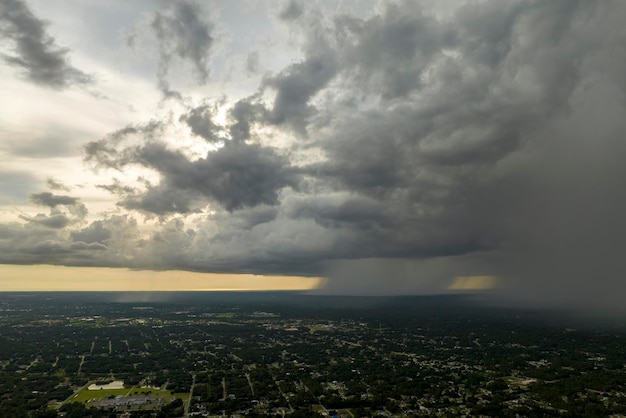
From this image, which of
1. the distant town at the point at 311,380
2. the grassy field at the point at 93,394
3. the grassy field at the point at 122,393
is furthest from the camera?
the grassy field at the point at 93,394

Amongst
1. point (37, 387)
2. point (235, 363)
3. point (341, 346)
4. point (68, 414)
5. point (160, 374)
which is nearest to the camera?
point (68, 414)

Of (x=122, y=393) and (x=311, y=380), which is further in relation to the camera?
(x=311, y=380)

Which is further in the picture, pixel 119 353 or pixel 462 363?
pixel 119 353

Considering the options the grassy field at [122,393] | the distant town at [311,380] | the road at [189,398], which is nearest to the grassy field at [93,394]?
the grassy field at [122,393]

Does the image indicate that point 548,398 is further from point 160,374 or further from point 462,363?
point 160,374

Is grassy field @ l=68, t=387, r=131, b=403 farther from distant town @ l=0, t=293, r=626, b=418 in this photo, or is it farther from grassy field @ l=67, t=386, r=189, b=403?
distant town @ l=0, t=293, r=626, b=418

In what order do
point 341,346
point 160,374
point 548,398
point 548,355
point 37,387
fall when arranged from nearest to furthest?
1. point 548,398
2. point 37,387
3. point 160,374
4. point 548,355
5. point 341,346

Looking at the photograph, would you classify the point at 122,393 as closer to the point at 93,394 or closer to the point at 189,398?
the point at 93,394

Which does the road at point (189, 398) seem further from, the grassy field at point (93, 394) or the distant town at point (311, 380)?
the grassy field at point (93, 394)

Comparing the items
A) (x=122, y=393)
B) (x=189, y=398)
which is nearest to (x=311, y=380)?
(x=189, y=398)

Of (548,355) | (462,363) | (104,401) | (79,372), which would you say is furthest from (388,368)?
(79,372)

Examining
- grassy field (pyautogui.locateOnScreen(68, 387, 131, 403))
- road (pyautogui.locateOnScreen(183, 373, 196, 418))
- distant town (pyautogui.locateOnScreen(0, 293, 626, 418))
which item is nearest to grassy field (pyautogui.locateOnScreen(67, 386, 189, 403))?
grassy field (pyautogui.locateOnScreen(68, 387, 131, 403))
